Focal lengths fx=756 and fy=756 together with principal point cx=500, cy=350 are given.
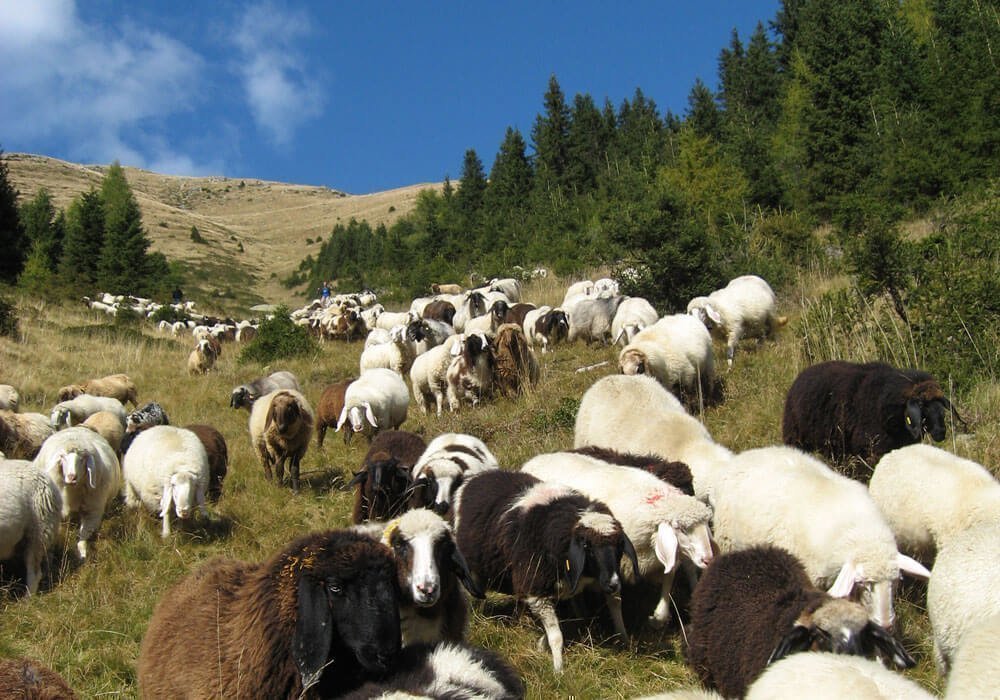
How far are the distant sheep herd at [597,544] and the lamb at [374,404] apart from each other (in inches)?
7.0

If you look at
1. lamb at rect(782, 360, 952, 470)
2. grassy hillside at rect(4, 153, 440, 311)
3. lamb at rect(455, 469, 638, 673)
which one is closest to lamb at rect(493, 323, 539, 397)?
lamb at rect(782, 360, 952, 470)

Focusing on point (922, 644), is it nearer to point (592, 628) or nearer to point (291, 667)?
point (592, 628)

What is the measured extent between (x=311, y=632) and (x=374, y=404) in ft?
27.7

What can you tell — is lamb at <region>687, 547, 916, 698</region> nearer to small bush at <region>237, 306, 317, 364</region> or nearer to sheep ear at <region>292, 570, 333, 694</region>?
sheep ear at <region>292, 570, 333, 694</region>

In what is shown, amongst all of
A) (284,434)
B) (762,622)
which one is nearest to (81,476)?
(284,434)

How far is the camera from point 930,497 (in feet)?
19.0

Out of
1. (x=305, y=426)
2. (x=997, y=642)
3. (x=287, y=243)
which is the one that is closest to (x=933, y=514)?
(x=997, y=642)

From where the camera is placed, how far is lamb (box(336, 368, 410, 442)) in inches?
451

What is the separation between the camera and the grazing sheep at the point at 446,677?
3264 mm

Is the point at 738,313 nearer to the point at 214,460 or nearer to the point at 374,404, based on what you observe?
the point at 374,404

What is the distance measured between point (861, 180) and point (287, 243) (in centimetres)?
11947

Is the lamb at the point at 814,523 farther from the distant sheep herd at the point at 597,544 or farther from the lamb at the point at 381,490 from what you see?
the lamb at the point at 381,490

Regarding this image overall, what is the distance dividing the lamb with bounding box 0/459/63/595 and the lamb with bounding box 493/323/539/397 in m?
7.71

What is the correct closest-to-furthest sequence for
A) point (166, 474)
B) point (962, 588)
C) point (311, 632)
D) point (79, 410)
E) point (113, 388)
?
point (311, 632) < point (962, 588) < point (166, 474) < point (79, 410) < point (113, 388)
